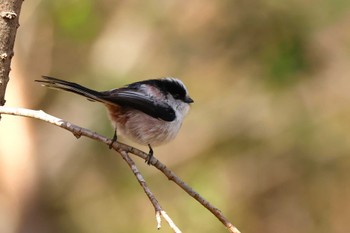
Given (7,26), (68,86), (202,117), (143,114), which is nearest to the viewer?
(7,26)

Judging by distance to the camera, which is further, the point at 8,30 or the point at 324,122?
the point at 324,122

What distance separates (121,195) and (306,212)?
7.58 feet

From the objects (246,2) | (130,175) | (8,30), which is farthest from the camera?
(130,175)

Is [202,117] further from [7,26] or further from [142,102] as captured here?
[7,26]

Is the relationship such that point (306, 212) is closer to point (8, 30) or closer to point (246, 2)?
point (246, 2)

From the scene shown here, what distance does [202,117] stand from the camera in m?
8.04

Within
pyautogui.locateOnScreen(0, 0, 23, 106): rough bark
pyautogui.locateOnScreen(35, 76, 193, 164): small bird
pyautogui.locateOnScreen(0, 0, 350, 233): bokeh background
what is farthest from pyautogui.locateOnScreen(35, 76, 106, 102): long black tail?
pyautogui.locateOnScreen(0, 0, 350, 233): bokeh background

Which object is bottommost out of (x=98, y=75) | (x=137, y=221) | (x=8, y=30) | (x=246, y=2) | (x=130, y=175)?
(x=8, y=30)

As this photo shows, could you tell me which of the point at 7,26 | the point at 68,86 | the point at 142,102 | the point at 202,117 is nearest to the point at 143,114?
the point at 142,102

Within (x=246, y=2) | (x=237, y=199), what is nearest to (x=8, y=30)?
(x=246, y=2)

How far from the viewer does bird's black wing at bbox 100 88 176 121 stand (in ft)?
10.5

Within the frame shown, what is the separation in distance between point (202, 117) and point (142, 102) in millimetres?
4636

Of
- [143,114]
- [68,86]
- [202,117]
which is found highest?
[202,117]

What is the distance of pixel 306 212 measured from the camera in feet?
26.8
